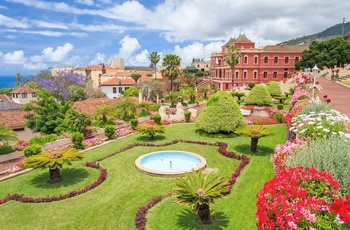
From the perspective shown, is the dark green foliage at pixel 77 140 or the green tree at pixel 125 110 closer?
the dark green foliage at pixel 77 140

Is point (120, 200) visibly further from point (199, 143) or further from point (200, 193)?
point (199, 143)

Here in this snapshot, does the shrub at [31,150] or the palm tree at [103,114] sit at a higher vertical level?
the palm tree at [103,114]

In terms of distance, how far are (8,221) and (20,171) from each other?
227 inches

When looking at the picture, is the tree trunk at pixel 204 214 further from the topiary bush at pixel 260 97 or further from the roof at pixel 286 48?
the roof at pixel 286 48

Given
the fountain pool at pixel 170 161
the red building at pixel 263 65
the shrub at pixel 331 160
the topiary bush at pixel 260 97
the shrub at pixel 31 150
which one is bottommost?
the fountain pool at pixel 170 161

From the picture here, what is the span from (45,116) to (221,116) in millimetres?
15327

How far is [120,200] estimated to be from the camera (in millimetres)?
10492

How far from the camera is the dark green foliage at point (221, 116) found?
20062 millimetres

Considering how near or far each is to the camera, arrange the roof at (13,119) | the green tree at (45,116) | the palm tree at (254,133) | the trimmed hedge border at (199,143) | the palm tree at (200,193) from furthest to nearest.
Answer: the roof at (13,119)
the green tree at (45,116)
the palm tree at (254,133)
the trimmed hedge border at (199,143)
the palm tree at (200,193)

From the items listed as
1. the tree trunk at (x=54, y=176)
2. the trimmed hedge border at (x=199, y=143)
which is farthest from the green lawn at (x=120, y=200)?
the tree trunk at (x=54, y=176)

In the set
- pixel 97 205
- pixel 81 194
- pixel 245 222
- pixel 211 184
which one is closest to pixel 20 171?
pixel 81 194

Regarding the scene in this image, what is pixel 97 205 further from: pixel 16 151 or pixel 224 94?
pixel 224 94

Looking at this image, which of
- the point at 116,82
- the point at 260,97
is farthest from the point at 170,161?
the point at 116,82

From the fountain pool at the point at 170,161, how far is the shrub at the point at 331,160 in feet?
25.3
